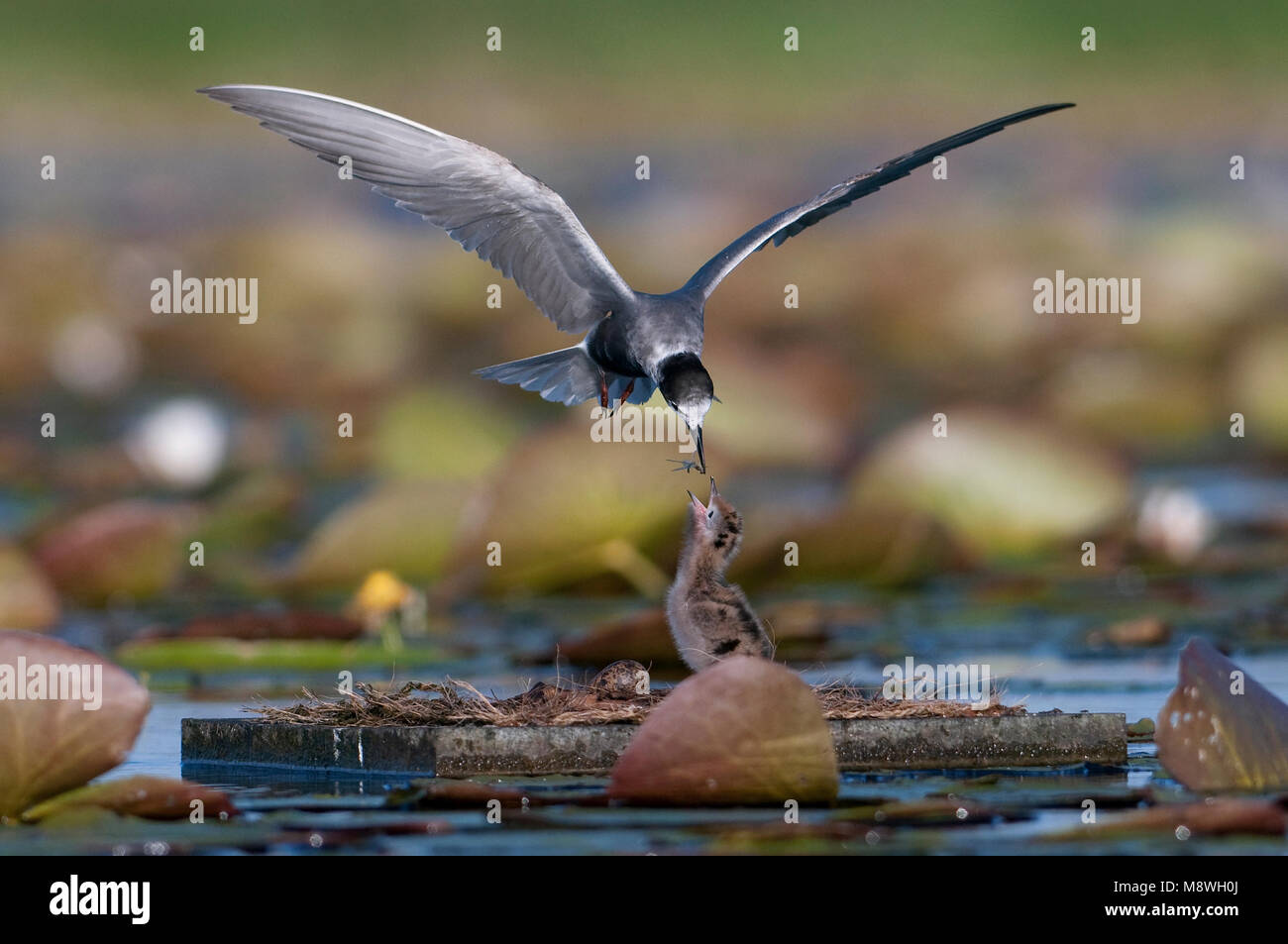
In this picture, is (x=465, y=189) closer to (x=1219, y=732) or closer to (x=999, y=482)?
(x=1219, y=732)

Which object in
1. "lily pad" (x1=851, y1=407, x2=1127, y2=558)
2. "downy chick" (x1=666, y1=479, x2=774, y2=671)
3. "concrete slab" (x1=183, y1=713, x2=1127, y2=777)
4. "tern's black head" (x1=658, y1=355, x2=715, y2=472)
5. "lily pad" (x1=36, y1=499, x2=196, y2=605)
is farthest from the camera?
"lily pad" (x1=851, y1=407, x2=1127, y2=558)

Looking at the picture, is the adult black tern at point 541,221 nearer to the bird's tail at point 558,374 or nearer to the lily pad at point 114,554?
the bird's tail at point 558,374

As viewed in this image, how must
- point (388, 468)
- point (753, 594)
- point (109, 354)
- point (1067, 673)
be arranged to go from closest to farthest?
point (1067, 673), point (753, 594), point (388, 468), point (109, 354)

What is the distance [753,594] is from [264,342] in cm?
919

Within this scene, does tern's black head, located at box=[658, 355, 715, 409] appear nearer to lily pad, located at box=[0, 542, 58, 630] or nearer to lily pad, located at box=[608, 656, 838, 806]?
lily pad, located at box=[608, 656, 838, 806]

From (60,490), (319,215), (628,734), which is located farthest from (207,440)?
(628,734)

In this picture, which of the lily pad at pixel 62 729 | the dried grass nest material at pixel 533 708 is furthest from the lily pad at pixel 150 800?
the dried grass nest material at pixel 533 708

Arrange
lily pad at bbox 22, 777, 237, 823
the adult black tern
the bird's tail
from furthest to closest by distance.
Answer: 1. the bird's tail
2. the adult black tern
3. lily pad at bbox 22, 777, 237, 823

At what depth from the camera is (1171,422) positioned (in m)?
24.7

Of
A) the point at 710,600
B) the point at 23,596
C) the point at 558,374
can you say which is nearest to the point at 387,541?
the point at 23,596

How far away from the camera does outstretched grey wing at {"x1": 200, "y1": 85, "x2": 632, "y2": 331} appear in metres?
10.1

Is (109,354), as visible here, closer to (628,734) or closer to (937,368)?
(937,368)

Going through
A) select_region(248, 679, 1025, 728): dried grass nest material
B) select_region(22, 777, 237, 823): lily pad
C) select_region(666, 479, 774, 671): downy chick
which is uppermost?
select_region(666, 479, 774, 671): downy chick

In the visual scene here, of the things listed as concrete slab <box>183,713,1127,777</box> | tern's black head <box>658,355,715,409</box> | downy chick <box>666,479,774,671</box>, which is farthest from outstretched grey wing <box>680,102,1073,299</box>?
concrete slab <box>183,713,1127,777</box>
